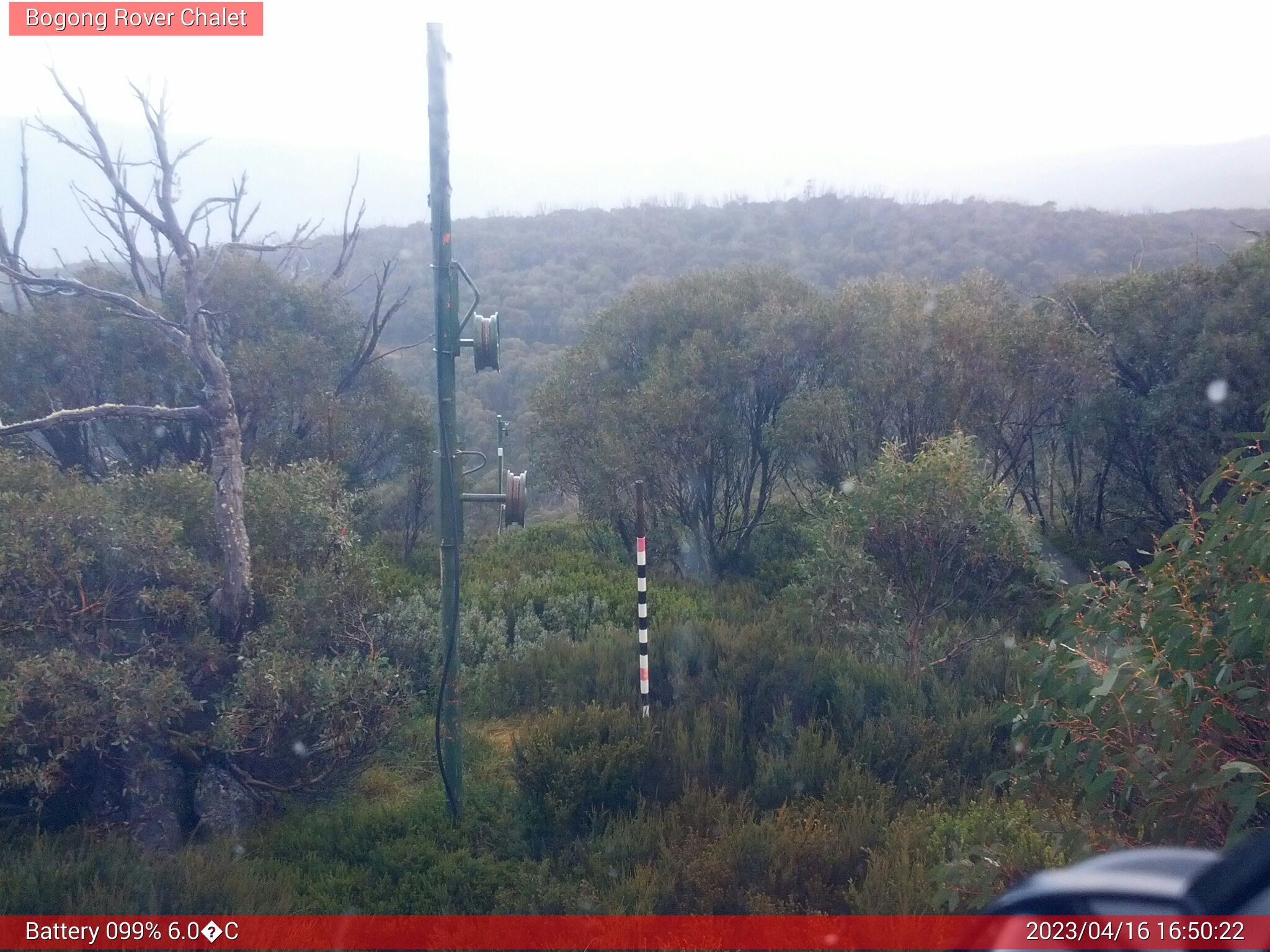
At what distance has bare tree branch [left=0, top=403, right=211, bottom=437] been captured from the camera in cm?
529

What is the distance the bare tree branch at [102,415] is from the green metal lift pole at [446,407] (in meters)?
1.80

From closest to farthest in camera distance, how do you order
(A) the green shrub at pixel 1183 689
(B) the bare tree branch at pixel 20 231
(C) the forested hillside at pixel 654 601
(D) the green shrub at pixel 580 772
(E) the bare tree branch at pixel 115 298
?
(A) the green shrub at pixel 1183 689 → (C) the forested hillside at pixel 654 601 → (D) the green shrub at pixel 580 772 → (E) the bare tree branch at pixel 115 298 → (B) the bare tree branch at pixel 20 231

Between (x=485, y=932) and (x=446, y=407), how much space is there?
2820mm

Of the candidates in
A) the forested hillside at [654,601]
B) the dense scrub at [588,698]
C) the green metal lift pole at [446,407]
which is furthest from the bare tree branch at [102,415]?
the green metal lift pole at [446,407]

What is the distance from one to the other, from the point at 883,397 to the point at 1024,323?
272cm

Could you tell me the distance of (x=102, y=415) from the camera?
5.64m

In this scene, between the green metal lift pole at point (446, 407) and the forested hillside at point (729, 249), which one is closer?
the green metal lift pole at point (446, 407)

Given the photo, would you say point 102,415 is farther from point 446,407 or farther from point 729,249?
point 729,249

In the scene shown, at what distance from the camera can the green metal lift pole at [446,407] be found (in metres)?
5.06

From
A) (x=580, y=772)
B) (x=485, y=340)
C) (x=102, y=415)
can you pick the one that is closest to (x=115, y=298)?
(x=102, y=415)

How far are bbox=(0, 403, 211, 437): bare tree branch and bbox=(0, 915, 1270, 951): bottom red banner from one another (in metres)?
2.86

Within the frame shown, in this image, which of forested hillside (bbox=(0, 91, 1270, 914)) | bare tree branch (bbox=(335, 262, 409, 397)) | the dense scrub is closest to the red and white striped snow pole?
the dense scrub

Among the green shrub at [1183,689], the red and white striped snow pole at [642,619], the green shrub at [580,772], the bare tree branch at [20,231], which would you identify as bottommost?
the green shrub at [580,772]

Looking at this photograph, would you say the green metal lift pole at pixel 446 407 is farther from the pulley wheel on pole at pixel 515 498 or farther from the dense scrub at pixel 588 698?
the dense scrub at pixel 588 698
